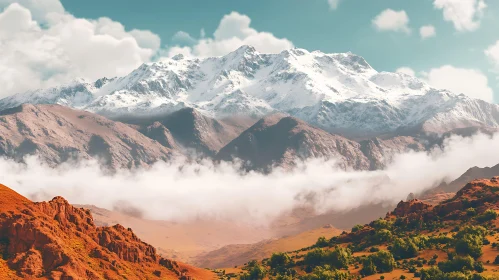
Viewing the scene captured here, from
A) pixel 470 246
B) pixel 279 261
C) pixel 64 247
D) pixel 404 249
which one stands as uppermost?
pixel 64 247

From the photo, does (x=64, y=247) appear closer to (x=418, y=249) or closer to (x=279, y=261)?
(x=279, y=261)

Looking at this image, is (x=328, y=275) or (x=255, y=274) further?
(x=255, y=274)

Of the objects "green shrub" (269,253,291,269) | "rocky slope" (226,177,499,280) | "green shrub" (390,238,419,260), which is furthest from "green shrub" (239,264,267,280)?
"green shrub" (390,238,419,260)

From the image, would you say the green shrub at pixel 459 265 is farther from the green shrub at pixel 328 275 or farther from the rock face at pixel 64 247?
the rock face at pixel 64 247

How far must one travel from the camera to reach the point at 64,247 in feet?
335

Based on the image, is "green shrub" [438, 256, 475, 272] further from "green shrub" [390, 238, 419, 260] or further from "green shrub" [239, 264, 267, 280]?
"green shrub" [239, 264, 267, 280]

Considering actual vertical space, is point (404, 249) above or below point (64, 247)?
below

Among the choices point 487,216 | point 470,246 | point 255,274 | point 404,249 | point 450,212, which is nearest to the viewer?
point 470,246

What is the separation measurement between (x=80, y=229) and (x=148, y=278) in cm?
1968

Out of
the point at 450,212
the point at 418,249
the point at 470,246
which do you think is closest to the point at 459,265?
the point at 470,246

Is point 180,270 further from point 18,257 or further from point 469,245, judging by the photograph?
point 469,245

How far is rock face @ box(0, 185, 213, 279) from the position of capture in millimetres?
94875

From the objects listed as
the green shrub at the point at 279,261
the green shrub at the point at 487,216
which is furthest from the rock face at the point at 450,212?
the green shrub at the point at 279,261

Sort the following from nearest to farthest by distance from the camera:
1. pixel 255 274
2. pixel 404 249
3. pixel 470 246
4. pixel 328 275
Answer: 1. pixel 328 275
2. pixel 470 246
3. pixel 404 249
4. pixel 255 274
